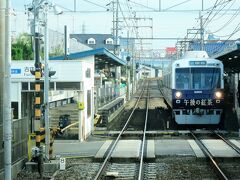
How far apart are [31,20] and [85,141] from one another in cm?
775

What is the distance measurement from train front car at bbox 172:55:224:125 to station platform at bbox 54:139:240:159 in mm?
2836

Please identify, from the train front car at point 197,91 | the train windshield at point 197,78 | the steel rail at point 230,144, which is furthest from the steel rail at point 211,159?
the train windshield at point 197,78

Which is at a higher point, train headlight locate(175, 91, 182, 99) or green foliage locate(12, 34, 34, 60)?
green foliage locate(12, 34, 34, 60)

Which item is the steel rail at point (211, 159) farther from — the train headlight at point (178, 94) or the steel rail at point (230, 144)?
the train headlight at point (178, 94)

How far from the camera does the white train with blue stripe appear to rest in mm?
22703

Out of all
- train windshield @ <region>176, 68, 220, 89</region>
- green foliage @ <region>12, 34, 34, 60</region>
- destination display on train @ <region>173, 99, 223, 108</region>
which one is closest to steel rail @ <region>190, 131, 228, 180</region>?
destination display on train @ <region>173, 99, 223, 108</region>

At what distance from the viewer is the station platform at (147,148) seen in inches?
645

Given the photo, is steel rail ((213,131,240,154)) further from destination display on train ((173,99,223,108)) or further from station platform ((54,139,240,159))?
destination display on train ((173,99,223,108))

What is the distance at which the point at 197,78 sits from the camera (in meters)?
A: 23.1

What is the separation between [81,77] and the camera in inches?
776

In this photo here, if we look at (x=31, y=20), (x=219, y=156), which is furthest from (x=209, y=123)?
(x=31, y=20)

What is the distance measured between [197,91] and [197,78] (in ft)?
2.08

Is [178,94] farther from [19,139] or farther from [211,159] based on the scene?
[19,139]

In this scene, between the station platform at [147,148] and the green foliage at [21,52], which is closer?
the station platform at [147,148]
